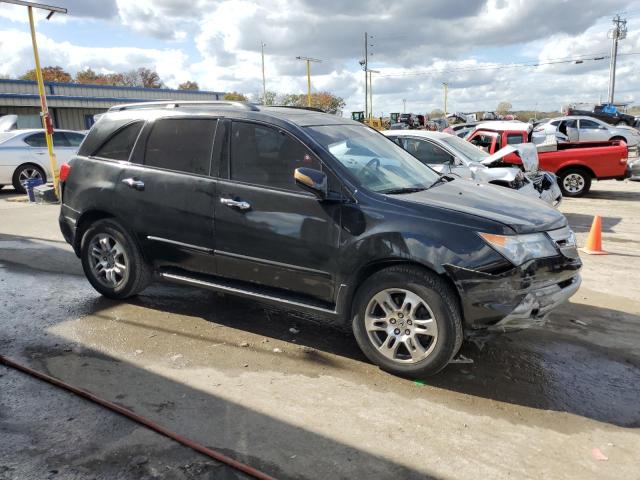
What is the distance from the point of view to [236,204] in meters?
4.32

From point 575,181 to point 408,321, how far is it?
11.3 m

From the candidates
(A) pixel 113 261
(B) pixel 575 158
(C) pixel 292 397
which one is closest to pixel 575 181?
(B) pixel 575 158

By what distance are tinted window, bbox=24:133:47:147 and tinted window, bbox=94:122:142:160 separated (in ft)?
34.3

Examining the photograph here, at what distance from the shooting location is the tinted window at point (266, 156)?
4207mm

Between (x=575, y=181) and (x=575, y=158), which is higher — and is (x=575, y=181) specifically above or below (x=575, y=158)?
below

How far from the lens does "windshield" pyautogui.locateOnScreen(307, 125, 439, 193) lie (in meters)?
4.18

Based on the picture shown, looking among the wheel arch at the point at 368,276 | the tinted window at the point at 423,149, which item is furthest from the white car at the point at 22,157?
the wheel arch at the point at 368,276

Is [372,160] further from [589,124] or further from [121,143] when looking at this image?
[589,124]

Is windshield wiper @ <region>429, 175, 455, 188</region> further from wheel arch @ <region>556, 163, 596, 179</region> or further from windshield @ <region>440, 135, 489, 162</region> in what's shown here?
wheel arch @ <region>556, 163, 596, 179</region>

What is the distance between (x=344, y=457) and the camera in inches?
116

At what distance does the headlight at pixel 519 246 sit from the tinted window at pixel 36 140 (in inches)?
544

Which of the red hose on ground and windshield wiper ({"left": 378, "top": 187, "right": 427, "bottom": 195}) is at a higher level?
windshield wiper ({"left": 378, "top": 187, "right": 427, "bottom": 195})

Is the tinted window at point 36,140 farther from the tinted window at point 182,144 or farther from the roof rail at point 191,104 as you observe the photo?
the tinted window at point 182,144

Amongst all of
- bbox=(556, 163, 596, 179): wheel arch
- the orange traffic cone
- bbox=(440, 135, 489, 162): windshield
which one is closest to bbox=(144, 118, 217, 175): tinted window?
the orange traffic cone
